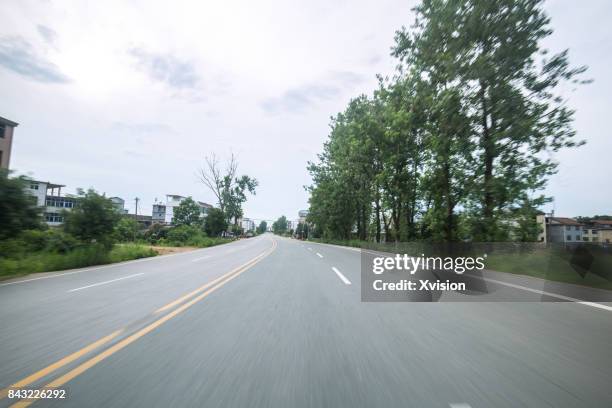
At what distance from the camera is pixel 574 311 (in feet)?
17.7

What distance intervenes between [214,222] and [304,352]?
169 ft

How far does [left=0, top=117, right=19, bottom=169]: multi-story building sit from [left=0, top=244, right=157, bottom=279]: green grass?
1041 inches

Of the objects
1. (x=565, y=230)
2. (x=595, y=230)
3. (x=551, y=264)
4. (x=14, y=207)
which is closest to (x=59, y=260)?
(x=14, y=207)

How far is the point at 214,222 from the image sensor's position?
52.7 meters

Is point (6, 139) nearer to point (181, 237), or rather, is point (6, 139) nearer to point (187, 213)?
point (181, 237)

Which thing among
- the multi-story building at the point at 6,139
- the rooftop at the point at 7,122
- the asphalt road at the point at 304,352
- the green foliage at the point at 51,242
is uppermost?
the rooftop at the point at 7,122

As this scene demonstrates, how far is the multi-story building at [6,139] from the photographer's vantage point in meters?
31.4

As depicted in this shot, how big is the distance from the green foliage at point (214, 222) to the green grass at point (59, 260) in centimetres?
3596

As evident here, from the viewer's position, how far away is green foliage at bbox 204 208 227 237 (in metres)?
52.6

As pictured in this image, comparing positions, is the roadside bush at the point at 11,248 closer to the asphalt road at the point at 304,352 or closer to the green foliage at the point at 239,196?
the asphalt road at the point at 304,352

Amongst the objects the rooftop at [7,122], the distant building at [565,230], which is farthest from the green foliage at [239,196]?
the distant building at [565,230]

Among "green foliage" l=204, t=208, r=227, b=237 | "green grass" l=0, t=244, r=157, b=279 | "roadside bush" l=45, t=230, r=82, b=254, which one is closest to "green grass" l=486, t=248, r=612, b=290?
"green grass" l=0, t=244, r=157, b=279

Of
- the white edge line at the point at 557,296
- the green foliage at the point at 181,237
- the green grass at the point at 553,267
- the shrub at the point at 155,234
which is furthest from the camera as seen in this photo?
the shrub at the point at 155,234

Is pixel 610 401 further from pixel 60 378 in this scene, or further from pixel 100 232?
pixel 100 232
